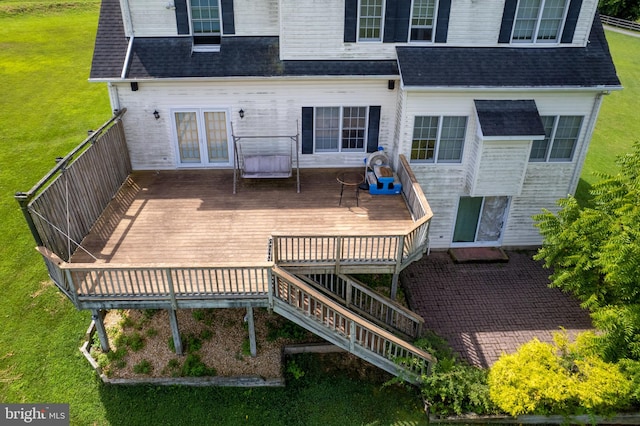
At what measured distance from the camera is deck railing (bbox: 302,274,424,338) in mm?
11117

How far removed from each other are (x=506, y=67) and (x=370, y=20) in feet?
12.9

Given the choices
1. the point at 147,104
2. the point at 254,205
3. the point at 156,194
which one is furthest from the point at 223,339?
the point at 147,104

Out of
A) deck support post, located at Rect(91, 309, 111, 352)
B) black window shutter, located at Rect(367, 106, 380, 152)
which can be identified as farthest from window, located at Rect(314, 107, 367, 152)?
deck support post, located at Rect(91, 309, 111, 352)

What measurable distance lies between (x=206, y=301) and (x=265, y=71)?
659 centimetres

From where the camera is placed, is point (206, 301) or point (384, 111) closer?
point (206, 301)

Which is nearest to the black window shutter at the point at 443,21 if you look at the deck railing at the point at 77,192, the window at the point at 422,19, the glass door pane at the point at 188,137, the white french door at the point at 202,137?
the window at the point at 422,19

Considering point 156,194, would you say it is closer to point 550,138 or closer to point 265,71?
point 265,71

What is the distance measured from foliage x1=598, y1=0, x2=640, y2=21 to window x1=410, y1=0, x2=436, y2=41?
44.6 meters

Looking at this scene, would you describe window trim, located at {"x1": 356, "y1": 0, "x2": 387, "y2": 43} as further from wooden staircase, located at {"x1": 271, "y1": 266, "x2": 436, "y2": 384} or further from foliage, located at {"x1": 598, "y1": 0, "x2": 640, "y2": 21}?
foliage, located at {"x1": 598, "y1": 0, "x2": 640, "y2": 21}

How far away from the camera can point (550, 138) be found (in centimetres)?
1344

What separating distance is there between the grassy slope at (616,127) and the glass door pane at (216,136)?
1362 centimetres

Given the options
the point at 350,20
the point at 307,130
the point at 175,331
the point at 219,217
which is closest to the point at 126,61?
the point at 219,217

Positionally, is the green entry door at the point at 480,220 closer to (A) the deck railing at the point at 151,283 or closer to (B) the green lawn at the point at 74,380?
(B) the green lawn at the point at 74,380

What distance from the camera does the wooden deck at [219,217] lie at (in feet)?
35.3
